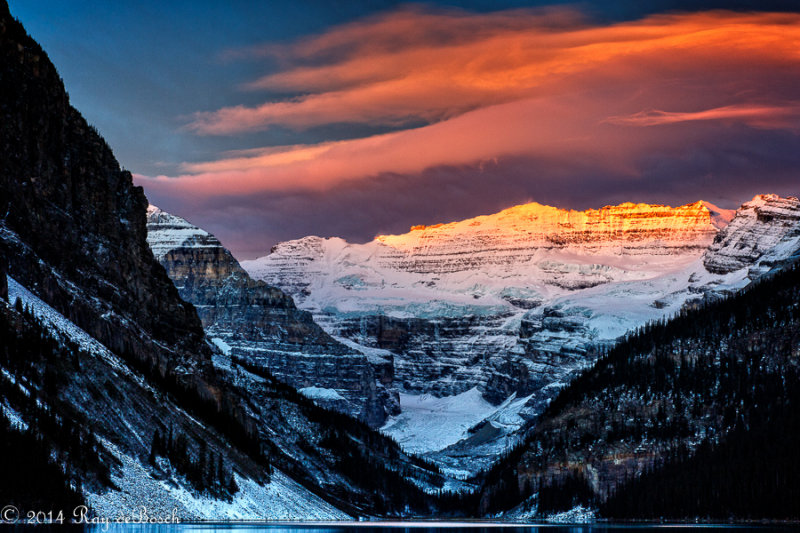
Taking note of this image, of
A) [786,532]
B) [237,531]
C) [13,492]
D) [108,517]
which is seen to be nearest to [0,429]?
[13,492]

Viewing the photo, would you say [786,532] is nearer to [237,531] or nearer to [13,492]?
[237,531]

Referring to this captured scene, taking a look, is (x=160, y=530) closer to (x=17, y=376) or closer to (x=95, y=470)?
(x=95, y=470)

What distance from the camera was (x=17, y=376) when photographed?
197250 millimetres

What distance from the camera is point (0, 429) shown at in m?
175

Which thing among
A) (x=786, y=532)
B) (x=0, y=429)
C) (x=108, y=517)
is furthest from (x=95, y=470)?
(x=786, y=532)

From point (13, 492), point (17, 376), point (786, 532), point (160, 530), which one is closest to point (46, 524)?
point (13, 492)

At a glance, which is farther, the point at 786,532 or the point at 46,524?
the point at 786,532

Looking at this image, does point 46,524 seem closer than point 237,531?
Yes

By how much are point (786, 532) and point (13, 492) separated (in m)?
95.1

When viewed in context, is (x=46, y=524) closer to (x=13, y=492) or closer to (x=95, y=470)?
(x=13, y=492)

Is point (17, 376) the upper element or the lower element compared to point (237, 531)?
upper

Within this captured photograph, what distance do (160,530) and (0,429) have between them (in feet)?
78.8

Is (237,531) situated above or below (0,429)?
below

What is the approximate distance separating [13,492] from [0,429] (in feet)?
28.2
